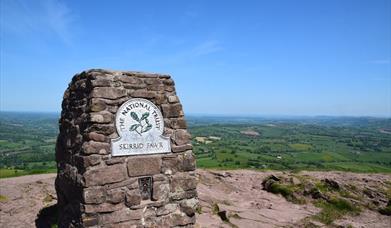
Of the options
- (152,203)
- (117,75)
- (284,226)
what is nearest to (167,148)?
(152,203)

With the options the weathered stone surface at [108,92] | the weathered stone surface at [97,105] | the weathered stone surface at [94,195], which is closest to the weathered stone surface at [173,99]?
the weathered stone surface at [108,92]

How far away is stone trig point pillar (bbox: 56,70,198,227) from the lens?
6941 mm

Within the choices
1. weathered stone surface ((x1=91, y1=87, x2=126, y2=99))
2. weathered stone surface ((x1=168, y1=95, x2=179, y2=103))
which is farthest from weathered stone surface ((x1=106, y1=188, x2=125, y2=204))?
weathered stone surface ((x1=168, y1=95, x2=179, y2=103))

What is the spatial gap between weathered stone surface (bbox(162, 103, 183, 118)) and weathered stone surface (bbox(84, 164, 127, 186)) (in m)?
1.56

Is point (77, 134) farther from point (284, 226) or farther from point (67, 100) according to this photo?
point (284, 226)

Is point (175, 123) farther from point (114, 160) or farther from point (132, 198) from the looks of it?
point (132, 198)

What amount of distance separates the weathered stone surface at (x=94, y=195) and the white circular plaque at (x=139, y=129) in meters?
0.77

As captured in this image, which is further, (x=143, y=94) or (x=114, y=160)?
(x=143, y=94)

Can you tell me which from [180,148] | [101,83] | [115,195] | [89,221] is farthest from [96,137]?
[180,148]

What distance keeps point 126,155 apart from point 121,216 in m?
Result: 1.24

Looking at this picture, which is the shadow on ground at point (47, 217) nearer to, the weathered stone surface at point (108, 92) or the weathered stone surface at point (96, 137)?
the weathered stone surface at point (96, 137)

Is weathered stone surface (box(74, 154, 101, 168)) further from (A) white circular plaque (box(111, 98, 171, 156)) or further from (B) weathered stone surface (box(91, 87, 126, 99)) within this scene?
(B) weathered stone surface (box(91, 87, 126, 99))

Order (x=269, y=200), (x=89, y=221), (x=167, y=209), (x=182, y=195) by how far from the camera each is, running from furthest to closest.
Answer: (x=269, y=200)
(x=182, y=195)
(x=167, y=209)
(x=89, y=221)

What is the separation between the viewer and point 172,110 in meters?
7.99
